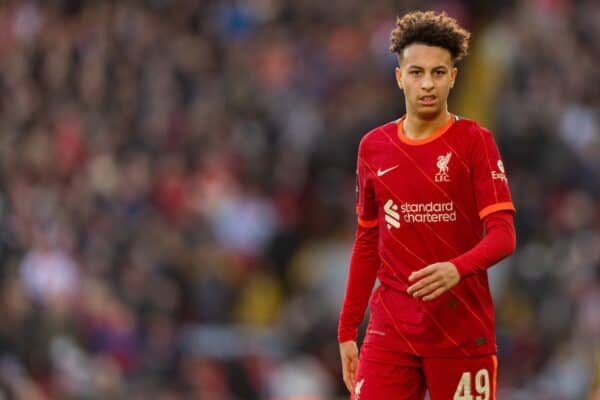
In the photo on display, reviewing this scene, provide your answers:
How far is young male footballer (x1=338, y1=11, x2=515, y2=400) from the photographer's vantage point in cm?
658

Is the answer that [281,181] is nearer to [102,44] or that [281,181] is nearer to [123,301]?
[123,301]

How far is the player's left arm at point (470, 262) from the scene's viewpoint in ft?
20.0

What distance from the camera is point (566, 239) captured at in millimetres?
13852

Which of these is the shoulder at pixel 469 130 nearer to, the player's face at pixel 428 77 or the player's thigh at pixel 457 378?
the player's face at pixel 428 77

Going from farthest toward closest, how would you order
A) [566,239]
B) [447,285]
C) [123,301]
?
[123,301]
[566,239]
[447,285]

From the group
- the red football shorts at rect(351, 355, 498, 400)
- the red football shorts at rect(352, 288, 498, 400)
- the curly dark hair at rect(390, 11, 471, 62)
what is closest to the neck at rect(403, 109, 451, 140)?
the curly dark hair at rect(390, 11, 471, 62)

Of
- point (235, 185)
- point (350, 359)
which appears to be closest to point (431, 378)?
point (350, 359)

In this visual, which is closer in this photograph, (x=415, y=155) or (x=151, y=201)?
(x=415, y=155)

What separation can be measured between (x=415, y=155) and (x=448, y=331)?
0.72m

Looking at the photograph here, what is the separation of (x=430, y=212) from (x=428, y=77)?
1.77ft

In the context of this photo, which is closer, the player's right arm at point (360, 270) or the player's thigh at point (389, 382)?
the player's thigh at point (389, 382)

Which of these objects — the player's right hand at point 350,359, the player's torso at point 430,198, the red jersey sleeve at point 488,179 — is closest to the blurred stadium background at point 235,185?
the player's right hand at point 350,359

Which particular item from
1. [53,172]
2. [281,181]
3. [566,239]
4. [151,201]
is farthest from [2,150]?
[566,239]

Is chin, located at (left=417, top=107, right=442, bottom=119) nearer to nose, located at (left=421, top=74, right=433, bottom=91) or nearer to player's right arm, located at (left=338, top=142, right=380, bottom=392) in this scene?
nose, located at (left=421, top=74, right=433, bottom=91)
